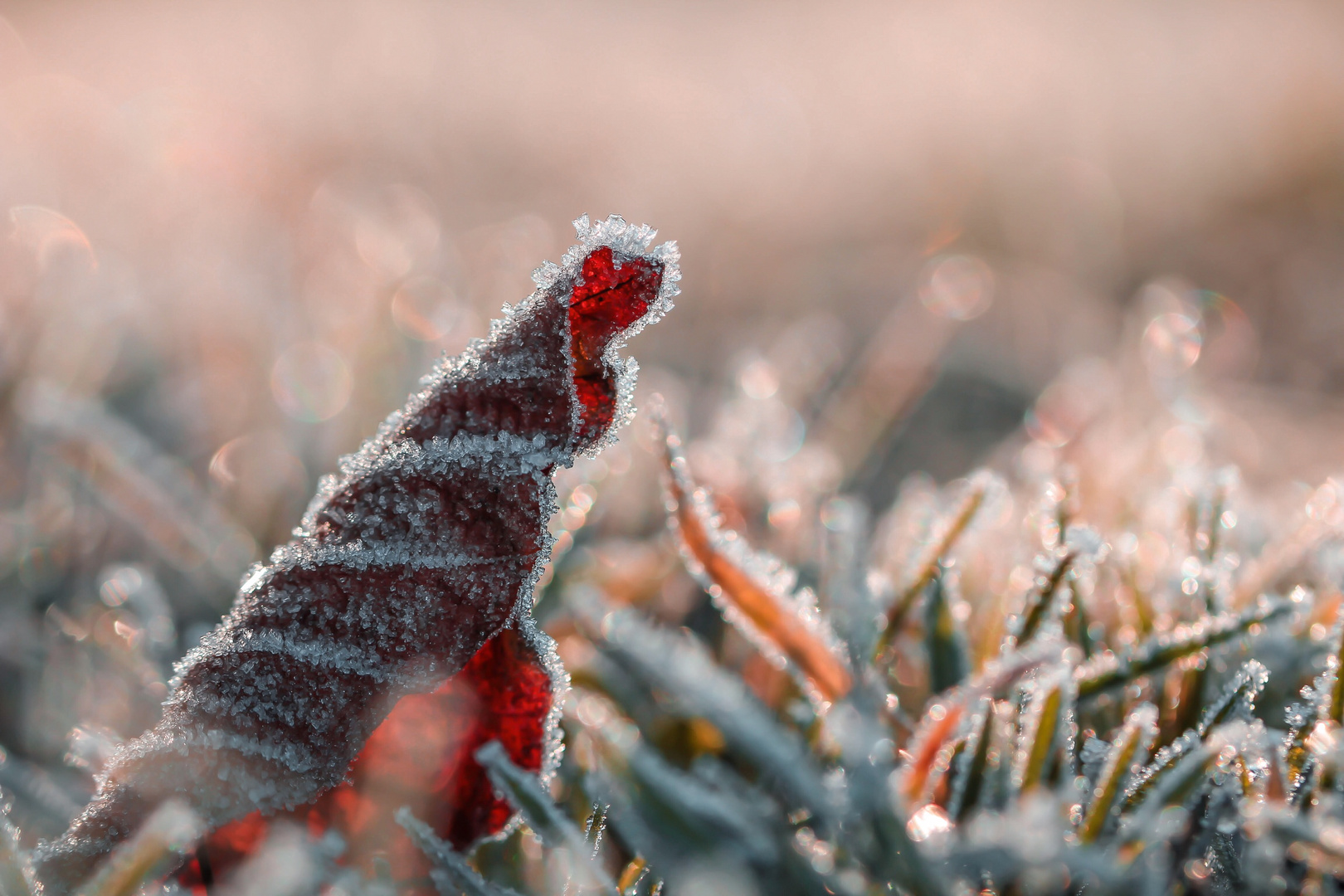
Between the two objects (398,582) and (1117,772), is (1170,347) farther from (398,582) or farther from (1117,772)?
(398,582)

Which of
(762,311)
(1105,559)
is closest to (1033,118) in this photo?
(762,311)

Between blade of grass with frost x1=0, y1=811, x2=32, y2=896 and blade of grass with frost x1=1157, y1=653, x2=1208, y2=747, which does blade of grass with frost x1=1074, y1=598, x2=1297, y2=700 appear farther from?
blade of grass with frost x1=0, y1=811, x2=32, y2=896

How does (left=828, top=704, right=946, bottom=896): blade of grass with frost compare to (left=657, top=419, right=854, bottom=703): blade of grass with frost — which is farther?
(left=657, top=419, right=854, bottom=703): blade of grass with frost

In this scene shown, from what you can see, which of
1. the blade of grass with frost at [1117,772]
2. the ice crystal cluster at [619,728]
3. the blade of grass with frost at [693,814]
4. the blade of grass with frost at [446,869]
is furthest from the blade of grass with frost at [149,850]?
the blade of grass with frost at [1117,772]

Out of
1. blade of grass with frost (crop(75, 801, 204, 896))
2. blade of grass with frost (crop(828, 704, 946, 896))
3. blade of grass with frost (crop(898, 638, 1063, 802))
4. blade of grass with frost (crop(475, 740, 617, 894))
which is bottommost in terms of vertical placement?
blade of grass with frost (crop(75, 801, 204, 896))

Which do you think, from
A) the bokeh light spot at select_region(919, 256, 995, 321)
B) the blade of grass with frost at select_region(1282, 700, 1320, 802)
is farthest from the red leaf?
the bokeh light spot at select_region(919, 256, 995, 321)

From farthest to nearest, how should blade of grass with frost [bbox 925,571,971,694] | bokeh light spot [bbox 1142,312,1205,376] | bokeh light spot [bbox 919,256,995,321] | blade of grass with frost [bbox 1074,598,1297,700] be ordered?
bokeh light spot [bbox 919,256,995,321]
bokeh light spot [bbox 1142,312,1205,376]
blade of grass with frost [bbox 925,571,971,694]
blade of grass with frost [bbox 1074,598,1297,700]

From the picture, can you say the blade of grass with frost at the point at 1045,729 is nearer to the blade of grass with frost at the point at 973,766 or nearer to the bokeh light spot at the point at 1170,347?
the blade of grass with frost at the point at 973,766
